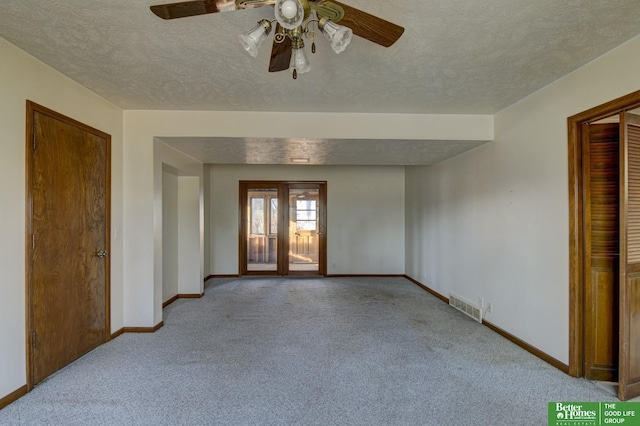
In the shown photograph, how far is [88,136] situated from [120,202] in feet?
2.56

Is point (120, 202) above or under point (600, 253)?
above

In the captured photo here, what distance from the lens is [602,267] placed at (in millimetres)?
2502

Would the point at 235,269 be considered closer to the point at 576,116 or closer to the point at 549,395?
the point at 549,395

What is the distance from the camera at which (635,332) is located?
2293mm

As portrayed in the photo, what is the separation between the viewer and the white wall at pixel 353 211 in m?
6.61

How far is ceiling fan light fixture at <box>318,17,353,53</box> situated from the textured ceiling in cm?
44

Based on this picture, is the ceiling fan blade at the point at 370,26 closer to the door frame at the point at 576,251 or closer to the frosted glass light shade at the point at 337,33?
the frosted glass light shade at the point at 337,33

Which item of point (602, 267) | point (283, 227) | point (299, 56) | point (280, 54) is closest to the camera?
point (299, 56)

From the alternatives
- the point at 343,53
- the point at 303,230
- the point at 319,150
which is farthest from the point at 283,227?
the point at 343,53

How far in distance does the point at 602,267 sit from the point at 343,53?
265 cm

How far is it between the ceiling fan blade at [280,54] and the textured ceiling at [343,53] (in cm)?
28

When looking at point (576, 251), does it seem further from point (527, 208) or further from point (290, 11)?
point (290, 11)

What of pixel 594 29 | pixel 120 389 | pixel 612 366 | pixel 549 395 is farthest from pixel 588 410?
pixel 120 389

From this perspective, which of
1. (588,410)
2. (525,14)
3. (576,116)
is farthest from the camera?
(576,116)
